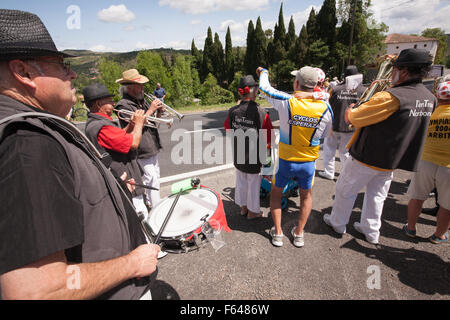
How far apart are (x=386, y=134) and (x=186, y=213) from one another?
8.40 ft

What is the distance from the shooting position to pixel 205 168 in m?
5.55

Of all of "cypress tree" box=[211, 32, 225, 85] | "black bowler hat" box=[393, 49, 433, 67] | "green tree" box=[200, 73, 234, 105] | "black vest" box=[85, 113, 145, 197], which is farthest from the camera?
"cypress tree" box=[211, 32, 225, 85]

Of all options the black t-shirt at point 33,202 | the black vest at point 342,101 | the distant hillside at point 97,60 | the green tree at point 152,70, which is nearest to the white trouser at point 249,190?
the black vest at point 342,101

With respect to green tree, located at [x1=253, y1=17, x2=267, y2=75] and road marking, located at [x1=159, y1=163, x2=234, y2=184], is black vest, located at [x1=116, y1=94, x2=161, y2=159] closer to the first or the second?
road marking, located at [x1=159, y1=163, x2=234, y2=184]

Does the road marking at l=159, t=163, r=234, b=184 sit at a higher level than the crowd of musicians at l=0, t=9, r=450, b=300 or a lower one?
lower

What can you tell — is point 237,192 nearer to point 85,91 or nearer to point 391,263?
point 391,263

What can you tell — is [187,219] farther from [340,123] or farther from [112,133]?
[340,123]

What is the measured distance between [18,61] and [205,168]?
472 centimetres

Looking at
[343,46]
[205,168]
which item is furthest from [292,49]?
[205,168]

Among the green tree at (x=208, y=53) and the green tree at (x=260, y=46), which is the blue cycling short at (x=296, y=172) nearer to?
the green tree at (x=260, y=46)

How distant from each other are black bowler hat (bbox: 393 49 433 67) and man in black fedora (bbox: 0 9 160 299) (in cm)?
315

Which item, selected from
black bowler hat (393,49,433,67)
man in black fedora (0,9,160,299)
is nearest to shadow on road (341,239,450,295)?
black bowler hat (393,49,433,67)

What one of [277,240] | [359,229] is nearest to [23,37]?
[277,240]

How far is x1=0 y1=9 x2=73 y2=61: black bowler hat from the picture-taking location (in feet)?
2.81
